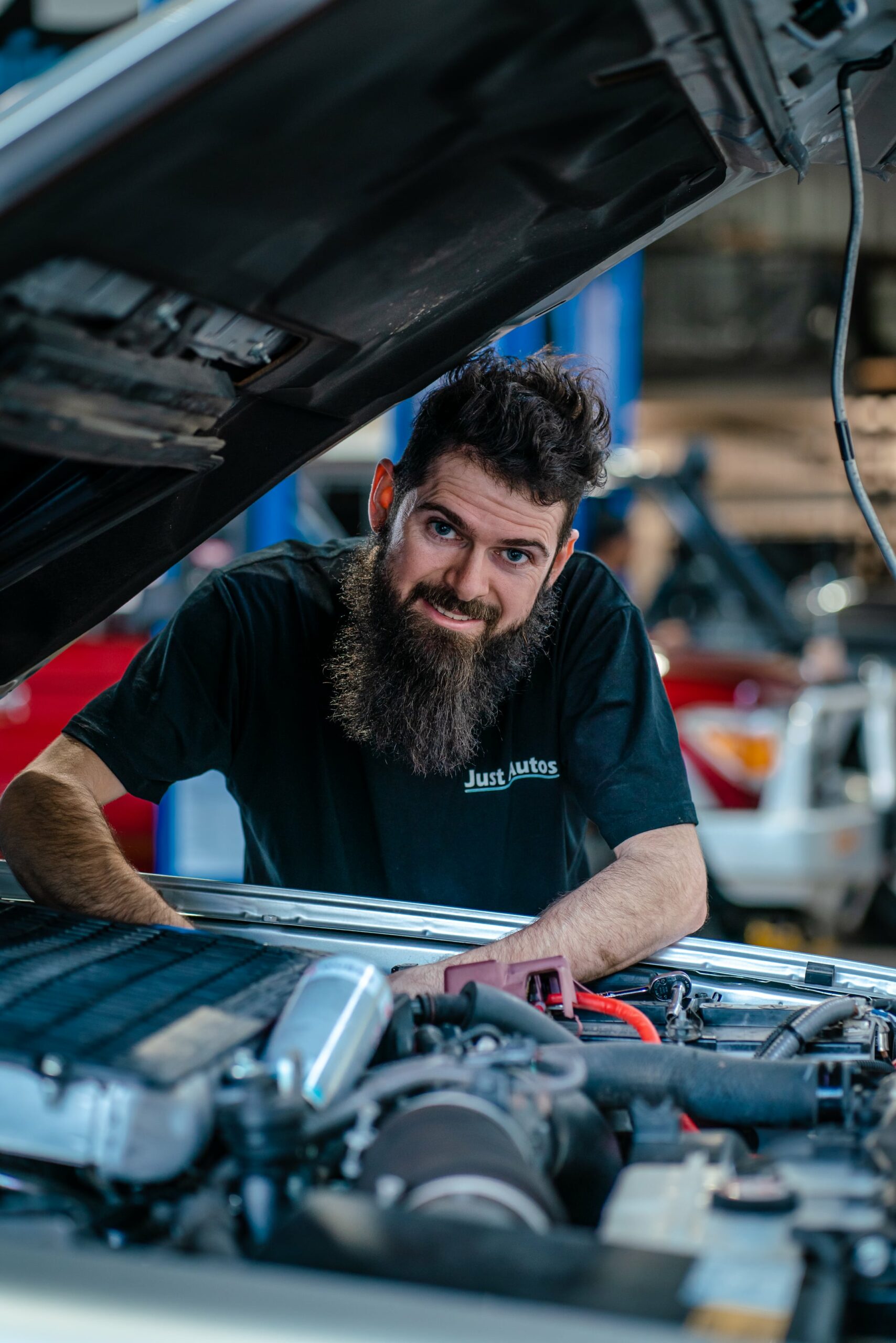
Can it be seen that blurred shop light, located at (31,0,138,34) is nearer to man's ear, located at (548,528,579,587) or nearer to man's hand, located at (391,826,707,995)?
man's ear, located at (548,528,579,587)

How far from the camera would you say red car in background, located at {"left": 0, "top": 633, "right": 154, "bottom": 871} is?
176 inches

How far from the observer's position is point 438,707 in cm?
178

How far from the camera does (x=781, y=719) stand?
4.24 m

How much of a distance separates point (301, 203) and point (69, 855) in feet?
3.12

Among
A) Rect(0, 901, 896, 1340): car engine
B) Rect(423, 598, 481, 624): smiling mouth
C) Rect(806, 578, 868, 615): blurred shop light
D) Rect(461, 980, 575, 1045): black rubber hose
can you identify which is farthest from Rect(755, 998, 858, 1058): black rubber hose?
Rect(806, 578, 868, 615): blurred shop light

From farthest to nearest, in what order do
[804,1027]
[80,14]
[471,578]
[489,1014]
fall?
1. [80,14]
2. [471,578]
3. [804,1027]
4. [489,1014]

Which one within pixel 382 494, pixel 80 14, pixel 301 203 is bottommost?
pixel 382 494

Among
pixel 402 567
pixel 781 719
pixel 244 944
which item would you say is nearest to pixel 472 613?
pixel 402 567

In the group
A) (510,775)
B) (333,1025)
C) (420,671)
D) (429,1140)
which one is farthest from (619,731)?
(429,1140)

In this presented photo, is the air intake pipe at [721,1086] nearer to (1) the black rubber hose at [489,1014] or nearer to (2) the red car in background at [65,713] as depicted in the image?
(1) the black rubber hose at [489,1014]

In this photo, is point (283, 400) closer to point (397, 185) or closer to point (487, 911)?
point (397, 185)

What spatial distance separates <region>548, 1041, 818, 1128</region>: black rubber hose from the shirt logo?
808 millimetres

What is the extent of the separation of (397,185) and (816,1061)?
0.86 m

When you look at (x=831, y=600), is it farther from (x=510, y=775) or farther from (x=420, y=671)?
(x=420, y=671)
